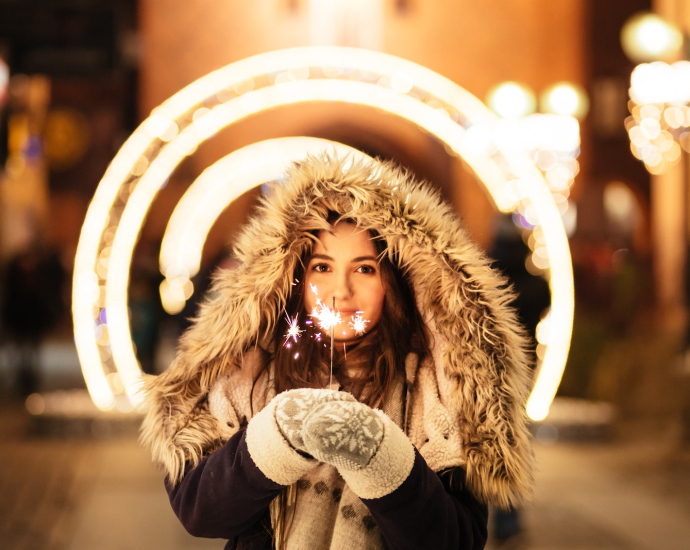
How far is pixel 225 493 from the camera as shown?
1.92 meters

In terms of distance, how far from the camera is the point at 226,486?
1.92m

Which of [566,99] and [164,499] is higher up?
[566,99]

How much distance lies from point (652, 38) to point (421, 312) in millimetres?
9206

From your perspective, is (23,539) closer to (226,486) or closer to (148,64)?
(226,486)

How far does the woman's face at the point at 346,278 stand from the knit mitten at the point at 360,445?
321 mm

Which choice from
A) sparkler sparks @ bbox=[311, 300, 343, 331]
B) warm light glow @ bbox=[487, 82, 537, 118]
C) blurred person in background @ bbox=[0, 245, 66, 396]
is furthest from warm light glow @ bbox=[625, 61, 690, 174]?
sparkler sparks @ bbox=[311, 300, 343, 331]

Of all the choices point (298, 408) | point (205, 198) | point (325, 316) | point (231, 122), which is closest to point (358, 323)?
point (325, 316)

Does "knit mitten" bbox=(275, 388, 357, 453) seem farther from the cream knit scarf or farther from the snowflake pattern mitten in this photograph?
the cream knit scarf

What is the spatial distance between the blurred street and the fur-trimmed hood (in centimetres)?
379

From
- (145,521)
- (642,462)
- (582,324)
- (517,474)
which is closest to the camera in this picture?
(517,474)

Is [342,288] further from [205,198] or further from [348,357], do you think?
[205,198]

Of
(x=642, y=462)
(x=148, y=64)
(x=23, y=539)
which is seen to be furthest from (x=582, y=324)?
(x=148, y=64)

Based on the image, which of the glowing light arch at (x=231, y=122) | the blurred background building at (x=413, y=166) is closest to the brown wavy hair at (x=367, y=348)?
the blurred background building at (x=413, y=166)

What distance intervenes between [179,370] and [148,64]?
668 inches
